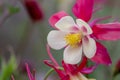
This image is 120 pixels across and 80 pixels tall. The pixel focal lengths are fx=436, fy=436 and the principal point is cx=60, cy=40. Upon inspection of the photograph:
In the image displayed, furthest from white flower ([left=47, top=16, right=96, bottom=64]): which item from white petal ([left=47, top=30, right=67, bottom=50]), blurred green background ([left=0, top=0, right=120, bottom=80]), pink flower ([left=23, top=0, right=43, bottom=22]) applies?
pink flower ([left=23, top=0, right=43, bottom=22])

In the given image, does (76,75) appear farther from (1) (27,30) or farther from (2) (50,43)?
(1) (27,30)

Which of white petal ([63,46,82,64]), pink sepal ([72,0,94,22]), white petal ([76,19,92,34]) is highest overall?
pink sepal ([72,0,94,22])

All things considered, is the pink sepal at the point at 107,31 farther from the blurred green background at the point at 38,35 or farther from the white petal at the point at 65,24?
the blurred green background at the point at 38,35

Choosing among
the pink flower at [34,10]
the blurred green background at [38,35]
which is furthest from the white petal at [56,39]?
the pink flower at [34,10]

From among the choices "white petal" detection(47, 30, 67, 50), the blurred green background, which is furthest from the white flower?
the blurred green background

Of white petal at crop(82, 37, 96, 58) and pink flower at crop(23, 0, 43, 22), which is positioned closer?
white petal at crop(82, 37, 96, 58)

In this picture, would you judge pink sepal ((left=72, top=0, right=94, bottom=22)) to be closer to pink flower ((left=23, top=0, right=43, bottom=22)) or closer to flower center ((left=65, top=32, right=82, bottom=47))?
flower center ((left=65, top=32, right=82, bottom=47))

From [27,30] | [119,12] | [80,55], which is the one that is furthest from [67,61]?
[119,12]

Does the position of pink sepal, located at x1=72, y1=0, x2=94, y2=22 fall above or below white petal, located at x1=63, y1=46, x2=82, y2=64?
→ above
